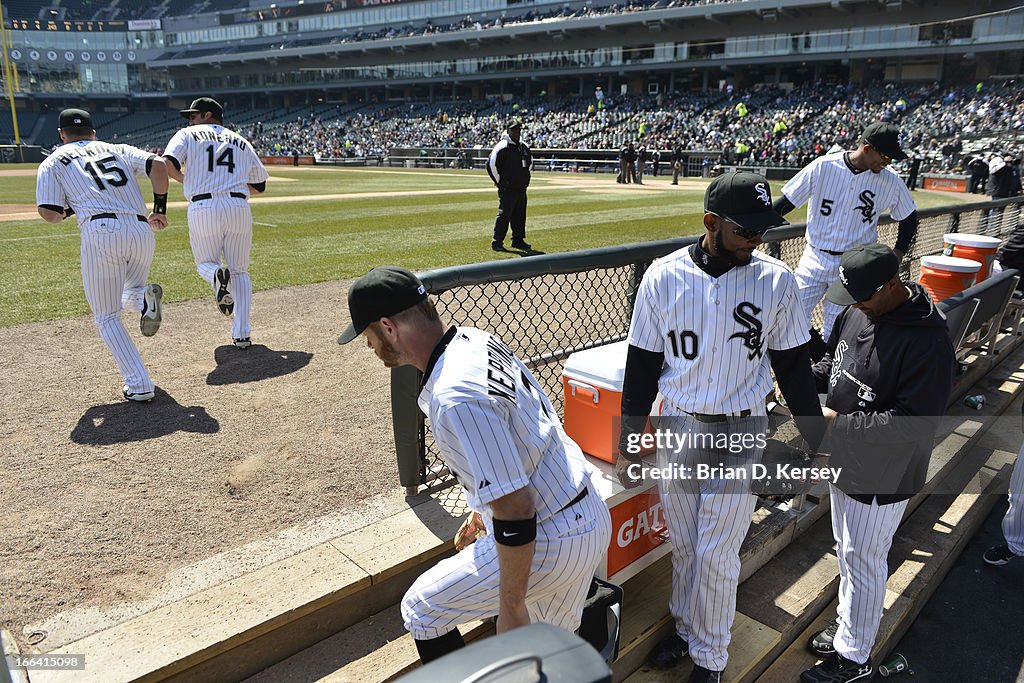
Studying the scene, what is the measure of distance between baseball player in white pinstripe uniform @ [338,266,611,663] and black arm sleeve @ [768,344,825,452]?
989 mm

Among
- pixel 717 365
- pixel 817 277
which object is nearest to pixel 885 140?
pixel 817 277

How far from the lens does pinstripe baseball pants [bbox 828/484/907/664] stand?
2.95 m

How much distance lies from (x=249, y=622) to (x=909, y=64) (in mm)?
52918

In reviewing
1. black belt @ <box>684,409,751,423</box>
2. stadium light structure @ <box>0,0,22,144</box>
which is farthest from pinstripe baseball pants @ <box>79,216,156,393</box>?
stadium light structure @ <box>0,0,22,144</box>

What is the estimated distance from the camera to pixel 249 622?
2535 mm

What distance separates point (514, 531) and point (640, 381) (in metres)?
1.06

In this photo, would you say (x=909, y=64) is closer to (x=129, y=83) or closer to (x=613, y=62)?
(x=613, y=62)

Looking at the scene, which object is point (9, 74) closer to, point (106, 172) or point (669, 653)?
point (106, 172)

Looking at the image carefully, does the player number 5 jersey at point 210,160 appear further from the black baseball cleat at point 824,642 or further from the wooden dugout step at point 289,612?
the black baseball cleat at point 824,642

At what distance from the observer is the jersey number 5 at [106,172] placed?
505cm

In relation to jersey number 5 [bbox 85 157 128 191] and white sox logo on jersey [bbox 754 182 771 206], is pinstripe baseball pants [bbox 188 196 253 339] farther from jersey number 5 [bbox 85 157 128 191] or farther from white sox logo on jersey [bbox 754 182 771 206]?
white sox logo on jersey [bbox 754 182 771 206]

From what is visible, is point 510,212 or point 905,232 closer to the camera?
point 905,232

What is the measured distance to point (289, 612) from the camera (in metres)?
2.62

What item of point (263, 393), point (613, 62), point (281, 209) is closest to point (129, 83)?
point (613, 62)
